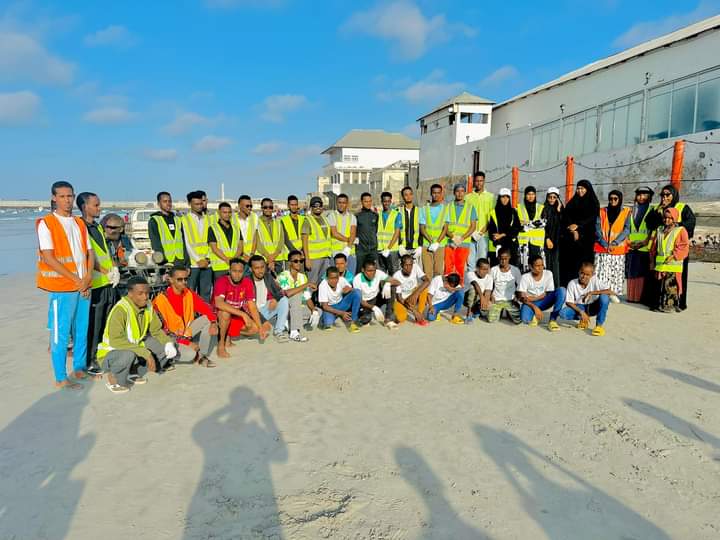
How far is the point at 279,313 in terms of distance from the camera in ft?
19.0

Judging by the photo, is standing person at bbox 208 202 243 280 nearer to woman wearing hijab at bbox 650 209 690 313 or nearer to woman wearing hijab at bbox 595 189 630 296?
woman wearing hijab at bbox 595 189 630 296

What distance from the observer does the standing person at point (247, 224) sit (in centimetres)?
650

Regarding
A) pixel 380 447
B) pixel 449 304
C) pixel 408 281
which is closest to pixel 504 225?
pixel 449 304

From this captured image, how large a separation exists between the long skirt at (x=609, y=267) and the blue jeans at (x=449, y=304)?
237 cm

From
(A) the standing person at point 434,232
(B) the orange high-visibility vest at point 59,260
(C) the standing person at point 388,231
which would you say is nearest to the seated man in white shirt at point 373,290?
(C) the standing person at point 388,231

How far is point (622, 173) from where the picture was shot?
16781 mm

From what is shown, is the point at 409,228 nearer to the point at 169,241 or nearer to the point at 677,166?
the point at 169,241

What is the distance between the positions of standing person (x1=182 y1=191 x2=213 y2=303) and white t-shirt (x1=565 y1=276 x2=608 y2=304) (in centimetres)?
485

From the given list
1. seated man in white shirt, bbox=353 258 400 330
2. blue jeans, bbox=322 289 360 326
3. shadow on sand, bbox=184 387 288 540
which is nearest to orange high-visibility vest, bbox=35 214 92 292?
shadow on sand, bbox=184 387 288 540

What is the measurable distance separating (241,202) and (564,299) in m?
4.73

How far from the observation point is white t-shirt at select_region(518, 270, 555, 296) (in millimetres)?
6195

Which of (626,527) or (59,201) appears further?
(59,201)

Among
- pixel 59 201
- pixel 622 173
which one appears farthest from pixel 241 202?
pixel 622 173

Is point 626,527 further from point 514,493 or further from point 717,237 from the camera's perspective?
point 717,237
